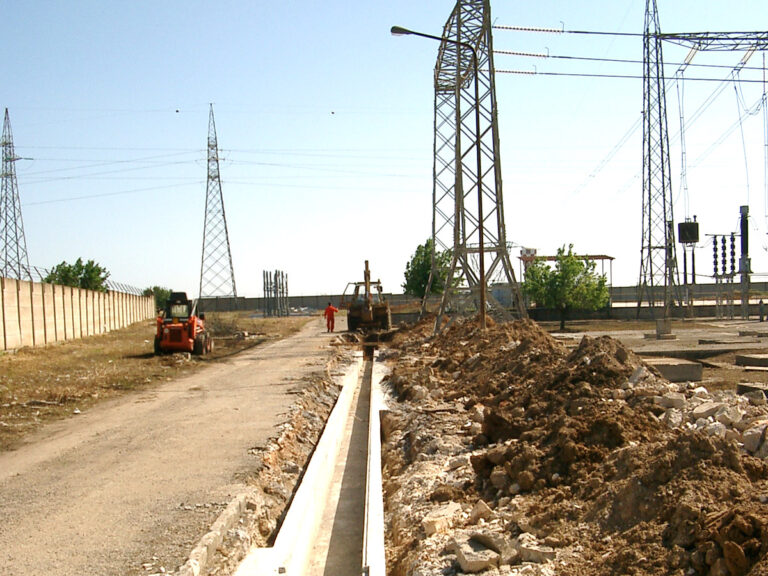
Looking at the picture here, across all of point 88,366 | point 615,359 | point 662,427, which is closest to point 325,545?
point 662,427

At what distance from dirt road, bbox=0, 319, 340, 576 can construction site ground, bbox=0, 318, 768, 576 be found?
3 centimetres

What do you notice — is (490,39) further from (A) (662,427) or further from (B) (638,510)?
(B) (638,510)

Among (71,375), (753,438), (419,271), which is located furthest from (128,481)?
(419,271)

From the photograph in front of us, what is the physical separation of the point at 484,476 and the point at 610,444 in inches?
61.4

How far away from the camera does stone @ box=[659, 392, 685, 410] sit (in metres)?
8.33

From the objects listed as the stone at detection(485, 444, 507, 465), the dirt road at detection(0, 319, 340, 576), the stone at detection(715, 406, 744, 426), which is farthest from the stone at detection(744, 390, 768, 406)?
the dirt road at detection(0, 319, 340, 576)

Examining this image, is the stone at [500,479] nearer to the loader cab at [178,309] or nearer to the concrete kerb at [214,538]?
the concrete kerb at [214,538]

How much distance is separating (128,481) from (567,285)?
132 feet

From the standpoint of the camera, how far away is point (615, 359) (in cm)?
1083

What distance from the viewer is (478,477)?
8.47m

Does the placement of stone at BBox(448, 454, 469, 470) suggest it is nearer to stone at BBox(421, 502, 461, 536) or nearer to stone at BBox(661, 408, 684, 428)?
stone at BBox(421, 502, 461, 536)

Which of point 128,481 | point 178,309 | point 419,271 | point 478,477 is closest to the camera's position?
point 478,477

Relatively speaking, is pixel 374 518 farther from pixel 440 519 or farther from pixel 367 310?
pixel 367 310

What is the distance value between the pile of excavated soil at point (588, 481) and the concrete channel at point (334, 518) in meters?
0.34
